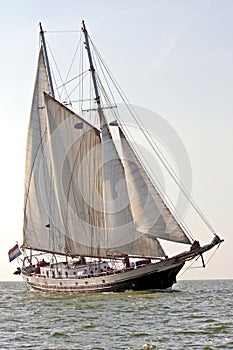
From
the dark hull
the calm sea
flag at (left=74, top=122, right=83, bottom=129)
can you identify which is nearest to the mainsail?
flag at (left=74, top=122, right=83, bottom=129)

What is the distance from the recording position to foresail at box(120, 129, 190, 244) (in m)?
60.2

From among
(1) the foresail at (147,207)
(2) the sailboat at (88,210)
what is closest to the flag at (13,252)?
(2) the sailboat at (88,210)

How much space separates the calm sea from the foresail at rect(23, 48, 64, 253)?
16.5 meters

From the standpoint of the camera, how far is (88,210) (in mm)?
70875

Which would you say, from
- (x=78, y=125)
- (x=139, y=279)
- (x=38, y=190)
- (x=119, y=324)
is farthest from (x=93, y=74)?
(x=119, y=324)

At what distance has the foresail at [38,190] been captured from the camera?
7412cm

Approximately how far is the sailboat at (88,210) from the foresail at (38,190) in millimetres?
99

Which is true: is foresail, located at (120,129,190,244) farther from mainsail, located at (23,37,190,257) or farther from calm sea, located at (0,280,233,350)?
calm sea, located at (0,280,233,350)

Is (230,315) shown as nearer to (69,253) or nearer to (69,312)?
(69,312)

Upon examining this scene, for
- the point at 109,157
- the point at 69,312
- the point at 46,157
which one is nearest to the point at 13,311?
the point at 69,312

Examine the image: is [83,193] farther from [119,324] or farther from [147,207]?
[119,324]

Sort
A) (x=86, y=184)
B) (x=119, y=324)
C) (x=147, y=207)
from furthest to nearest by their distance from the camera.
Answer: (x=86, y=184)
(x=147, y=207)
(x=119, y=324)

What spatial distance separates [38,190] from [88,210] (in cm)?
647

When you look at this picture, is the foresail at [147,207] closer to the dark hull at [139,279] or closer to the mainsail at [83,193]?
the mainsail at [83,193]
